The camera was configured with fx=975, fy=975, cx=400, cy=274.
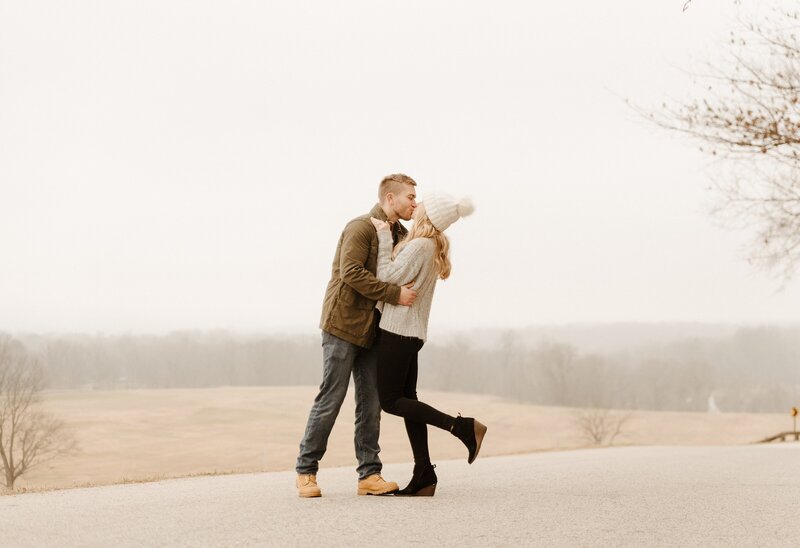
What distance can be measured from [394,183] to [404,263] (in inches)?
24.9

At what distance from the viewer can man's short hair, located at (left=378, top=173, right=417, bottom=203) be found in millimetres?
7281

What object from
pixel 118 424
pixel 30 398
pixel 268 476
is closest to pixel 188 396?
pixel 118 424

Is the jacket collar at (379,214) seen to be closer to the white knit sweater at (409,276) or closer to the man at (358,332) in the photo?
the man at (358,332)

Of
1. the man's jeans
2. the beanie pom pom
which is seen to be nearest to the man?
the man's jeans

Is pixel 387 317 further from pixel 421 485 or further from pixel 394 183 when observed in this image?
pixel 421 485

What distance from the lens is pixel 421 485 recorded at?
735cm

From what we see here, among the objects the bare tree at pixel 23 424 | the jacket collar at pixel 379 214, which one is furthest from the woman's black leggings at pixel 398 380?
the bare tree at pixel 23 424

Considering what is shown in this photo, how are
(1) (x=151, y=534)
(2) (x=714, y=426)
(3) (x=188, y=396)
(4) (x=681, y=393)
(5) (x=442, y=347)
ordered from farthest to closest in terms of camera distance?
(5) (x=442, y=347) → (4) (x=681, y=393) → (3) (x=188, y=396) → (2) (x=714, y=426) → (1) (x=151, y=534)

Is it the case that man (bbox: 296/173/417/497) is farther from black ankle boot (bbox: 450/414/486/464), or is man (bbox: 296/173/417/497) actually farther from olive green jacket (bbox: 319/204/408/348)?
black ankle boot (bbox: 450/414/486/464)

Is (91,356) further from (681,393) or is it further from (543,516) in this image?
(543,516)

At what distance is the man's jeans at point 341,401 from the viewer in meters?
7.16

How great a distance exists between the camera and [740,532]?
619 cm

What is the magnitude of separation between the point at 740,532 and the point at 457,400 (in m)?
111

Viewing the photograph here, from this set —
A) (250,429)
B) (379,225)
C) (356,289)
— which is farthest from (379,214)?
(250,429)
